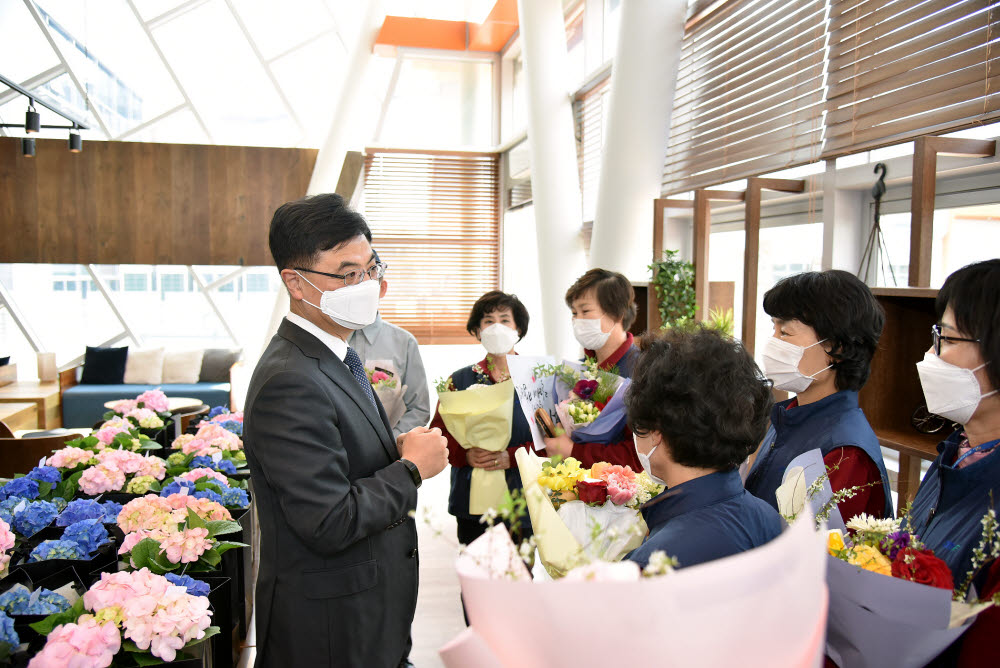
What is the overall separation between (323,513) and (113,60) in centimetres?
936

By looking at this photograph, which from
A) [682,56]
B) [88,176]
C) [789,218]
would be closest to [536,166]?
[682,56]

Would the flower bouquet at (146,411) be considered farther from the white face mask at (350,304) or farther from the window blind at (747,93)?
the window blind at (747,93)

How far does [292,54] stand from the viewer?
8898 millimetres

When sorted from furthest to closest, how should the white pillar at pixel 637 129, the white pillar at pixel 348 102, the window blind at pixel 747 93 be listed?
1. the white pillar at pixel 348 102
2. the white pillar at pixel 637 129
3. the window blind at pixel 747 93

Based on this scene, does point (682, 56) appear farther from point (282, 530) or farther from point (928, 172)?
point (282, 530)

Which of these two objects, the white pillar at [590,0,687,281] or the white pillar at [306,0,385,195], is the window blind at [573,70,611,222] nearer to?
the white pillar at [590,0,687,281]

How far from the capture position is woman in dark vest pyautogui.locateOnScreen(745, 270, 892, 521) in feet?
5.79

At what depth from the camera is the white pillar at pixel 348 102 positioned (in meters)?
7.35

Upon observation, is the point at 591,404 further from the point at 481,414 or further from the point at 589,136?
the point at 589,136

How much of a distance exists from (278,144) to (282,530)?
27.4 feet

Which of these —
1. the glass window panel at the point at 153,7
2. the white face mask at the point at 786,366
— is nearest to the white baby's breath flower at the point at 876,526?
the white face mask at the point at 786,366

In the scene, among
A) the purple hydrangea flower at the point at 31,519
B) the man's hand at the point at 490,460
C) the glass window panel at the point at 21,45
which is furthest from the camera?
the glass window panel at the point at 21,45

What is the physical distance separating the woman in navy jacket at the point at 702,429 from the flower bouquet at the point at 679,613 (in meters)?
0.50

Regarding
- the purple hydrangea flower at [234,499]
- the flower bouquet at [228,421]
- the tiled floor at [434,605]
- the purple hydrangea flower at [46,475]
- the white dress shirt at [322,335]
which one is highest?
the white dress shirt at [322,335]
